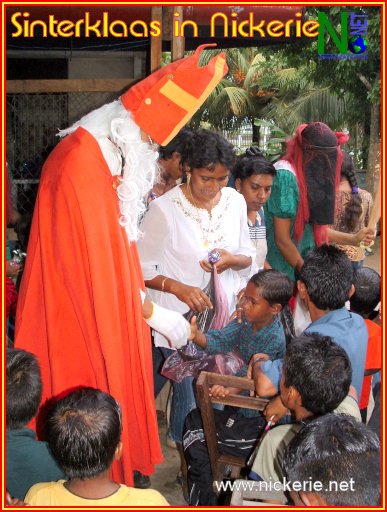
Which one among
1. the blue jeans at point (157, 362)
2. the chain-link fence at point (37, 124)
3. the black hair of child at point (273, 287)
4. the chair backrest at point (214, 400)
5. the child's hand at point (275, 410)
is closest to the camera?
the child's hand at point (275, 410)

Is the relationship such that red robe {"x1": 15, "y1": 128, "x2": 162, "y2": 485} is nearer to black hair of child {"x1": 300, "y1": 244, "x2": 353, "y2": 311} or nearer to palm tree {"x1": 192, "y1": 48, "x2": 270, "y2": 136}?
black hair of child {"x1": 300, "y1": 244, "x2": 353, "y2": 311}

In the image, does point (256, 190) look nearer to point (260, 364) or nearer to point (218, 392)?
point (260, 364)

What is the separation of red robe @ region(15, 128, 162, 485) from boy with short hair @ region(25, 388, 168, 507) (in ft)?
1.43

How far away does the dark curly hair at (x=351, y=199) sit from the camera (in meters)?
4.17

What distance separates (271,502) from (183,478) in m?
1.31

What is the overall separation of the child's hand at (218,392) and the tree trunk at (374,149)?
8754mm

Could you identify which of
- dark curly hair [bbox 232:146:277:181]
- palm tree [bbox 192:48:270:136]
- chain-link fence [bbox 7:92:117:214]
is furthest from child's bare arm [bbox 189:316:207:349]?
palm tree [bbox 192:48:270:136]

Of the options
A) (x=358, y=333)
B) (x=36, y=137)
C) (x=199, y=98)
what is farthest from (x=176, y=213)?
(x=36, y=137)

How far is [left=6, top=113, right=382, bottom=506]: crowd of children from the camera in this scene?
1645mm

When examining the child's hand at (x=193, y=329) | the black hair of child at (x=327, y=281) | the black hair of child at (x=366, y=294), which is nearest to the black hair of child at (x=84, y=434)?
the child's hand at (x=193, y=329)

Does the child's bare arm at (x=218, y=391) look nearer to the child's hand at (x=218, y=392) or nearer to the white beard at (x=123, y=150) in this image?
the child's hand at (x=218, y=392)

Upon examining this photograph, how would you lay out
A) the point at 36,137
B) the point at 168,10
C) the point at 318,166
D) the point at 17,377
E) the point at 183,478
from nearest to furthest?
the point at 17,377
the point at 183,478
the point at 318,166
the point at 168,10
the point at 36,137

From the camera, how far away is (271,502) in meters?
1.76

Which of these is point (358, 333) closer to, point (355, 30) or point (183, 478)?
point (183, 478)
